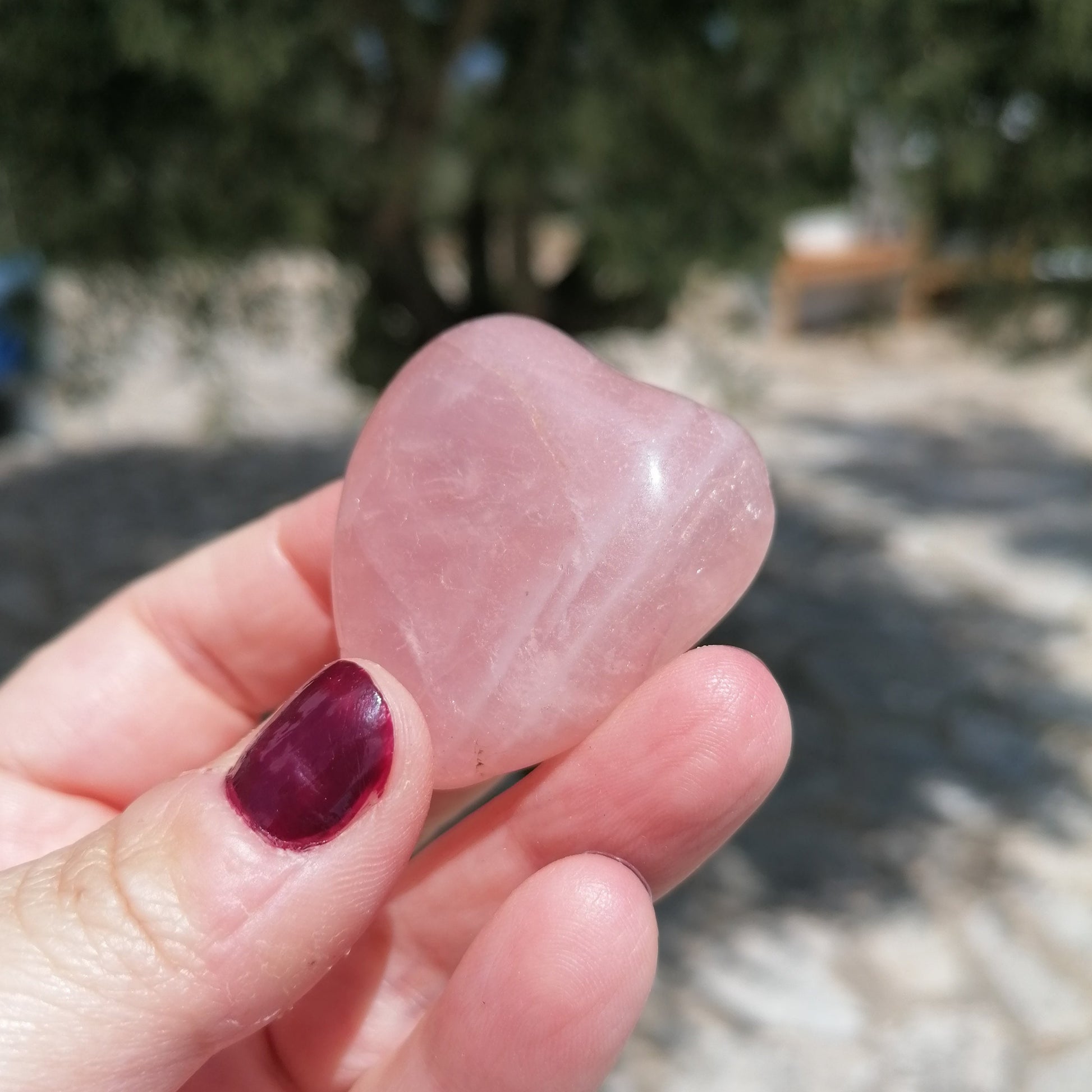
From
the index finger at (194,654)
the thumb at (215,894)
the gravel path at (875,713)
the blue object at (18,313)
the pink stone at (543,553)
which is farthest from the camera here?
the blue object at (18,313)

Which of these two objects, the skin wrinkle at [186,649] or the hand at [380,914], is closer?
the hand at [380,914]

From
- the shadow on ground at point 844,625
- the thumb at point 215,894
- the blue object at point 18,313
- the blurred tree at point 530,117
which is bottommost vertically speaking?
the shadow on ground at point 844,625

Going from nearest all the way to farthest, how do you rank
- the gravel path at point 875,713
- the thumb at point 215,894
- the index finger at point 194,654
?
1. the thumb at point 215,894
2. the index finger at point 194,654
3. the gravel path at point 875,713

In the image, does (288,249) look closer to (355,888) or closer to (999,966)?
(355,888)

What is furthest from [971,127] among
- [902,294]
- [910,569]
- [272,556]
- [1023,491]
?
[902,294]

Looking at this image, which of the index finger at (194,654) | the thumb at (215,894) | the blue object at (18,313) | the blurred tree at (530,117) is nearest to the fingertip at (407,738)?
the thumb at (215,894)

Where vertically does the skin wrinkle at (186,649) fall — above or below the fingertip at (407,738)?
below

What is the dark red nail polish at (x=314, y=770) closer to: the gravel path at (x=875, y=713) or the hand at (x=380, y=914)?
the hand at (x=380, y=914)
